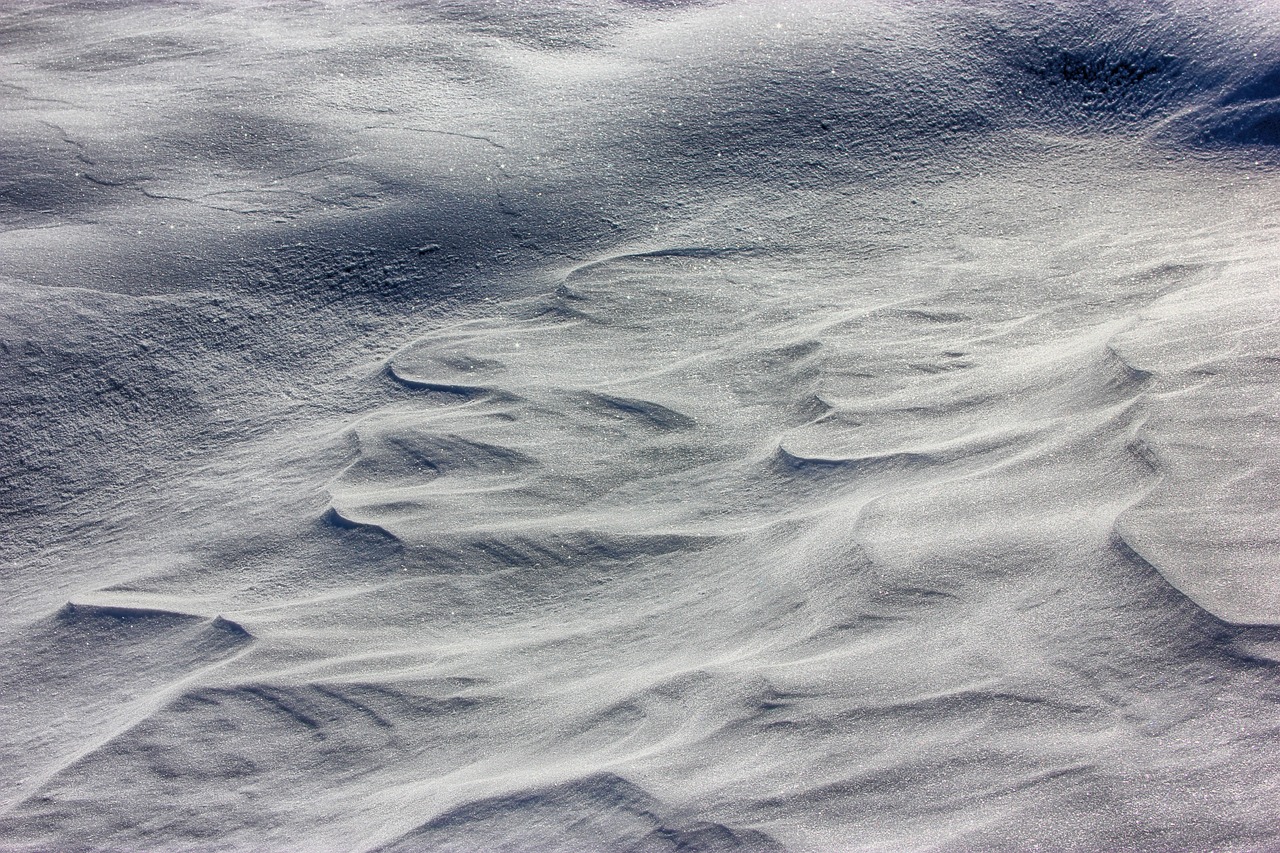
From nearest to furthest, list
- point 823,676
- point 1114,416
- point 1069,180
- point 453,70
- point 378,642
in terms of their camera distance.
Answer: point 823,676, point 378,642, point 1114,416, point 1069,180, point 453,70

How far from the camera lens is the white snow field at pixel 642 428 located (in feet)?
4.50

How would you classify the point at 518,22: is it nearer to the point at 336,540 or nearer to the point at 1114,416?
the point at 336,540

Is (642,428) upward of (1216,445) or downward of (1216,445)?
downward

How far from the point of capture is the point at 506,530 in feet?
5.81

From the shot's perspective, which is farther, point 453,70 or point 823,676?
point 453,70

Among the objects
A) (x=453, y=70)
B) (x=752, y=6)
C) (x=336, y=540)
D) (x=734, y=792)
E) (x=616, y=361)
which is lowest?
(x=734, y=792)

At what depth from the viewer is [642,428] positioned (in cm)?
196

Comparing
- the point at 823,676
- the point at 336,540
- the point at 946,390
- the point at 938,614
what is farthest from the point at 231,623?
the point at 946,390

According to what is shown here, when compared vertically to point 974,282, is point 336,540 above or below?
below

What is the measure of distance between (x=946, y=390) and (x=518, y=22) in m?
1.96

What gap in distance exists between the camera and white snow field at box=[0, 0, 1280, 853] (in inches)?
54.0

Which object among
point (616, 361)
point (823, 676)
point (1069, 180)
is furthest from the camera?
point (1069, 180)

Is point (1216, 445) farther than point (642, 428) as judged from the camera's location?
No

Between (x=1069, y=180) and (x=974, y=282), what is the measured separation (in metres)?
0.55
